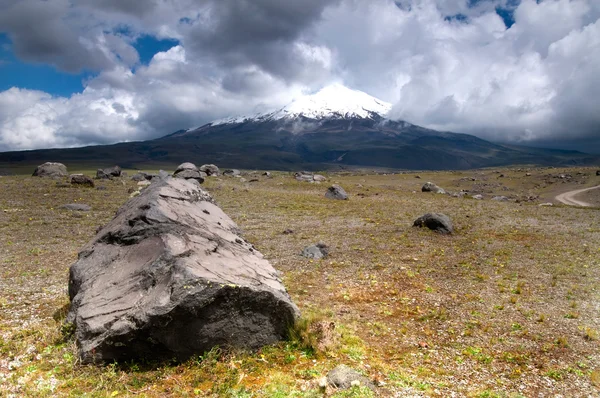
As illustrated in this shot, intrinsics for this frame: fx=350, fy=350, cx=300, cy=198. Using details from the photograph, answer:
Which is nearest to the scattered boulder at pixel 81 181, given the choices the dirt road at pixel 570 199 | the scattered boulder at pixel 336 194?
the scattered boulder at pixel 336 194

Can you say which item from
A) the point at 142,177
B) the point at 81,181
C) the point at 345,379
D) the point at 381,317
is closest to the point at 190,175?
the point at 142,177

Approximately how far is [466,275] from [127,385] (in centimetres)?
1719

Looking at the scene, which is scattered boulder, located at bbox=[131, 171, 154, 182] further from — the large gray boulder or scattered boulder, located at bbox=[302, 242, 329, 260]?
the large gray boulder

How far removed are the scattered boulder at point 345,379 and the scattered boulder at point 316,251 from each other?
513 inches

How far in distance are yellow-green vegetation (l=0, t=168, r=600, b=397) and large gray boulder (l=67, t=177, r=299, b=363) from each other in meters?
0.50

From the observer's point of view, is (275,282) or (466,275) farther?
(466,275)

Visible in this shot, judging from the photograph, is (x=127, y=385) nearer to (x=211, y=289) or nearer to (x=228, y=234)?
(x=211, y=289)

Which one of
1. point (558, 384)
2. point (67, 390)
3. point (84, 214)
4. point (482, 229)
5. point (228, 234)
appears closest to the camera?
point (67, 390)

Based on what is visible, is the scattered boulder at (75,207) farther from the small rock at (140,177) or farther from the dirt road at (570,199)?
the dirt road at (570,199)

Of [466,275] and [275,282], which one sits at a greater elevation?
[275,282]

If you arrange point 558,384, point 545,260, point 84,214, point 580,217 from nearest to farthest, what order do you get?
1. point 558,384
2. point 545,260
3. point 84,214
4. point 580,217

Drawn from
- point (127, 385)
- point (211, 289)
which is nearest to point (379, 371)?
point (211, 289)

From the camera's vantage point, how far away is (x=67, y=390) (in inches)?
353

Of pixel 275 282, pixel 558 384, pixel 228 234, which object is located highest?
pixel 228 234
